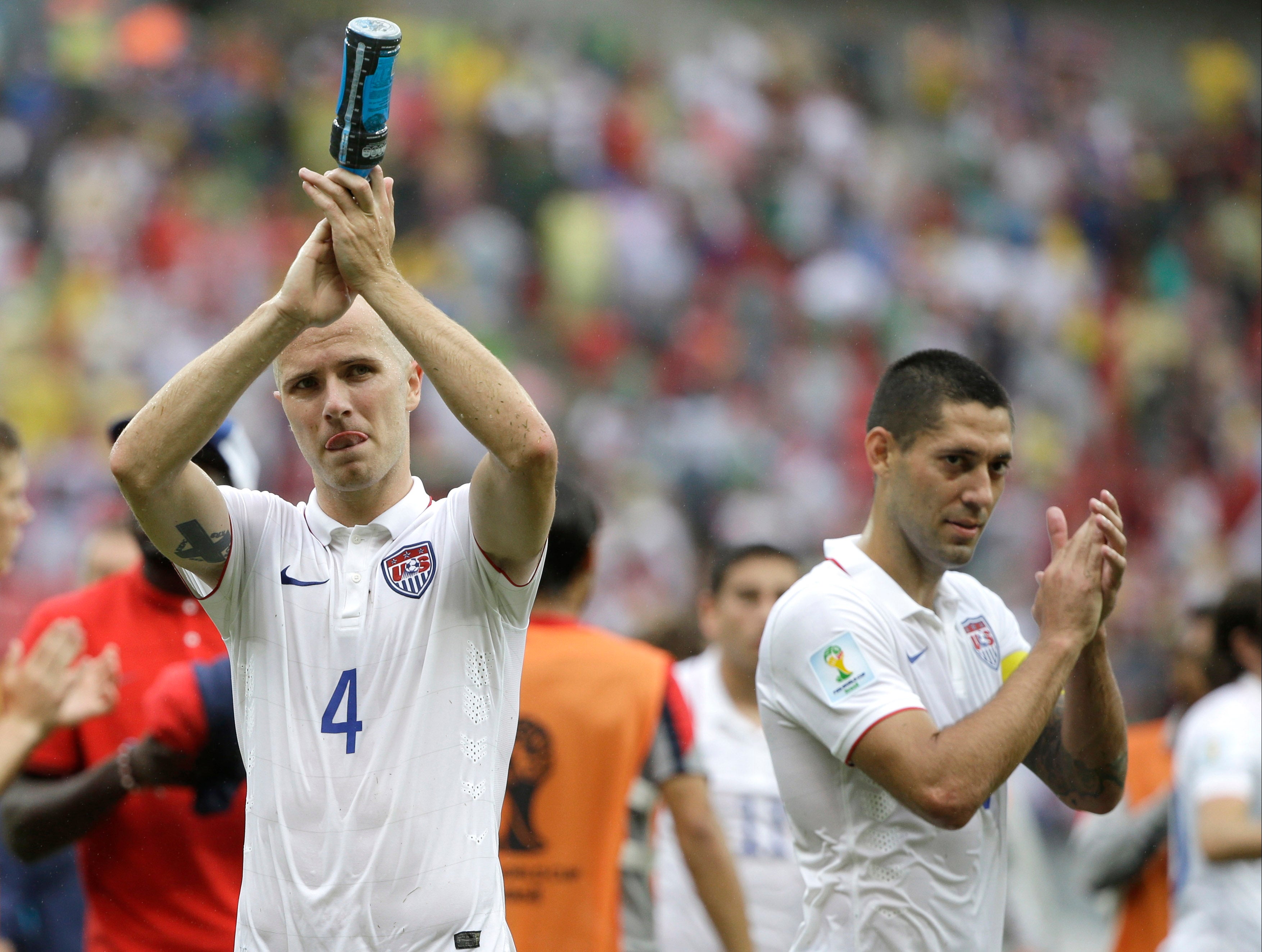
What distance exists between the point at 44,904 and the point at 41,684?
1.63 m

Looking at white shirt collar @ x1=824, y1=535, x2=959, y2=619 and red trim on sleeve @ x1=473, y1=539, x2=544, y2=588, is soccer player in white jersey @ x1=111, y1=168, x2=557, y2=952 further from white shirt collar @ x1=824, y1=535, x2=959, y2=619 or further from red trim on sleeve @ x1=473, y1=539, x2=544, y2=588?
white shirt collar @ x1=824, y1=535, x2=959, y2=619

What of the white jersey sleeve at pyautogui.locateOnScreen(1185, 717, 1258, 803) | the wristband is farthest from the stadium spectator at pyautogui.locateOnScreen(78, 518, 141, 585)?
the white jersey sleeve at pyautogui.locateOnScreen(1185, 717, 1258, 803)

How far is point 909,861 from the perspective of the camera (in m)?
3.32

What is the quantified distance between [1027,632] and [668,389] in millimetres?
4283

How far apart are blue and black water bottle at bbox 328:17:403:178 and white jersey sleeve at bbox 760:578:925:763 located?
1.50 metres

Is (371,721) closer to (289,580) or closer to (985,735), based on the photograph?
(289,580)

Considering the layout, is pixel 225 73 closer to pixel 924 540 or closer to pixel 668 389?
pixel 668 389

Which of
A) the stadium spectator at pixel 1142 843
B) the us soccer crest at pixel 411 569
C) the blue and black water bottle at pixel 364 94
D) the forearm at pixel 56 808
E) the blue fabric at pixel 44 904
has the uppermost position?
the blue and black water bottle at pixel 364 94

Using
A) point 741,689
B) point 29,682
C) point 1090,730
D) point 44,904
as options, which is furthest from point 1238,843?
point 44,904

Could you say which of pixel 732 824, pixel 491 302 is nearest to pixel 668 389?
pixel 491 302

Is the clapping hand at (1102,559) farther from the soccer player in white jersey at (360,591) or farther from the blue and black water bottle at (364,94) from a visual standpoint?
the blue and black water bottle at (364,94)

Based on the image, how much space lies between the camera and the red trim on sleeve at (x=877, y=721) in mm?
3248

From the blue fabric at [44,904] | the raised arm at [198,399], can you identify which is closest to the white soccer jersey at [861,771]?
the raised arm at [198,399]

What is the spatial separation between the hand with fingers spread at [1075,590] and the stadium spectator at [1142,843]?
2556 millimetres
